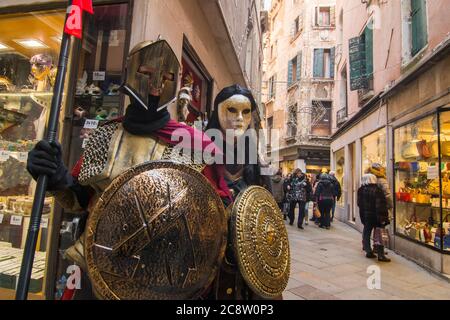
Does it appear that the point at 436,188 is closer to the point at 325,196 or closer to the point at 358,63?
the point at 325,196

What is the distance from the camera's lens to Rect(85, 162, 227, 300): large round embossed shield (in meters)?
1.04

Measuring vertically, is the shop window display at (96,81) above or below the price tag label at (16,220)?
above

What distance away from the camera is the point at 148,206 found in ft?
3.60

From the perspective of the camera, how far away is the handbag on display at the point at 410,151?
6.14 meters

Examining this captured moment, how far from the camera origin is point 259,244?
1264 mm

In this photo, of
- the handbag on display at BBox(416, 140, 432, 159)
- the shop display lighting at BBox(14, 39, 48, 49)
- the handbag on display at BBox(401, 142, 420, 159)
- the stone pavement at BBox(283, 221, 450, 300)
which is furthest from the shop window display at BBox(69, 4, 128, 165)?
the handbag on display at BBox(401, 142, 420, 159)

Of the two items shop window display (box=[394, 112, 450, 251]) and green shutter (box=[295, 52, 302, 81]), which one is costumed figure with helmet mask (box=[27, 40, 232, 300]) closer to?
shop window display (box=[394, 112, 450, 251])

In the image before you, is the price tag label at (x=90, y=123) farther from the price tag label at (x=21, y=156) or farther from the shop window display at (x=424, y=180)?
the shop window display at (x=424, y=180)

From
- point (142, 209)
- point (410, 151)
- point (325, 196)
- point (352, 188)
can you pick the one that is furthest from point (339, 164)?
point (142, 209)

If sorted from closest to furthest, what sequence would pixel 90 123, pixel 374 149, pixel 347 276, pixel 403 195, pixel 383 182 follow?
pixel 90 123 < pixel 347 276 < pixel 383 182 < pixel 403 195 < pixel 374 149

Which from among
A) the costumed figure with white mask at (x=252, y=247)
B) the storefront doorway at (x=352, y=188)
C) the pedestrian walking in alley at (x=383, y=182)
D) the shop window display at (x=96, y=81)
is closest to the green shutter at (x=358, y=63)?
the storefront doorway at (x=352, y=188)

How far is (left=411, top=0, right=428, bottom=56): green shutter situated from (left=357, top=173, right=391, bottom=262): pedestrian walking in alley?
10.5ft

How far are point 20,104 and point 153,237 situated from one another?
11.3 feet

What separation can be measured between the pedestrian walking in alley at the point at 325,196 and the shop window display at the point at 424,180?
2.02m
